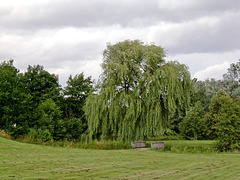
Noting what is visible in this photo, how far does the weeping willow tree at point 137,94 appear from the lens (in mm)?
20219

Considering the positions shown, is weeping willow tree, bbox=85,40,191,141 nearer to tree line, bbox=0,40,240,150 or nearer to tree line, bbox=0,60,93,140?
tree line, bbox=0,40,240,150

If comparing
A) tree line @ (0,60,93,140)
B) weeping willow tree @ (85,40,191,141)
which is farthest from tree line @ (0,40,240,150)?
tree line @ (0,60,93,140)

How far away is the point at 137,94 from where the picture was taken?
20.5 metres

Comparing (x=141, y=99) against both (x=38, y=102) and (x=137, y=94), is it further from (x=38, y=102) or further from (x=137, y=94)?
(x=38, y=102)

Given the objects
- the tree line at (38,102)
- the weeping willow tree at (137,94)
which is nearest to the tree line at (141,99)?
the weeping willow tree at (137,94)

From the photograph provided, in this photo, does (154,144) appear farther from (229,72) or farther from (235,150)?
(229,72)

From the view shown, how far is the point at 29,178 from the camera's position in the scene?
564 centimetres

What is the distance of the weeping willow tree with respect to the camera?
66.3ft

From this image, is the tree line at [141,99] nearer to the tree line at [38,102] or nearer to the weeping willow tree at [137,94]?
the weeping willow tree at [137,94]

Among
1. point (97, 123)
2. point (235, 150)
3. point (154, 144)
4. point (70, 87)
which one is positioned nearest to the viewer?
point (235, 150)

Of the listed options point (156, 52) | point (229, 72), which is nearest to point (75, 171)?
point (156, 52)

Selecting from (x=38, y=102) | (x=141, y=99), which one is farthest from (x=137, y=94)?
(x=38, y=102)

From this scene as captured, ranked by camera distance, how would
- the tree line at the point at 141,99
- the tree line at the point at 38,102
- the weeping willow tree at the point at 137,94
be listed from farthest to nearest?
the tree line at the point at 38,102, the weeping willow tree at the point at 137,94, the tree line at the point at 141,99

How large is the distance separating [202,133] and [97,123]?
85.1 ft
